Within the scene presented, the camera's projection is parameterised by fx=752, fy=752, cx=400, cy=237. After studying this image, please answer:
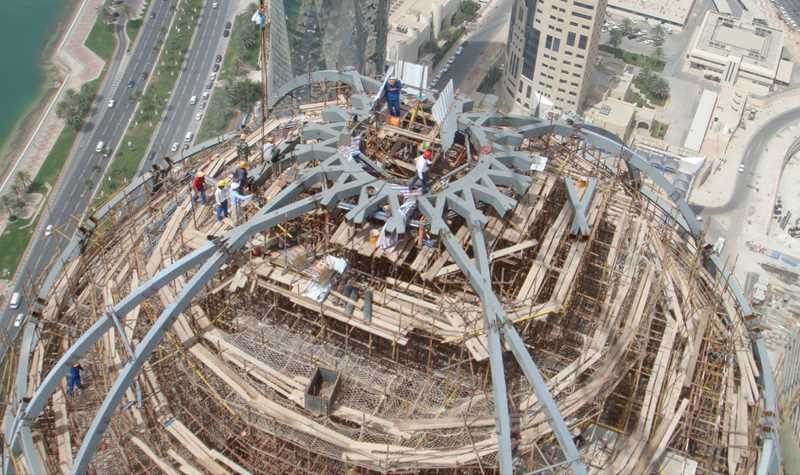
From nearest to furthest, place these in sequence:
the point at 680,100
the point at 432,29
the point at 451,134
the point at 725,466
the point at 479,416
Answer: the point at 479,416 < the point at 725,466 < the point at 451,134 < the point at 680,100 < the point at 432,29

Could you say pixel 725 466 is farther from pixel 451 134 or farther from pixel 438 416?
pixel 451 134

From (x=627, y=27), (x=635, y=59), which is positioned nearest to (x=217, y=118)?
(x=635, y=59)

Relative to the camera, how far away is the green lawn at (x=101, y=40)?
15438 centimetres

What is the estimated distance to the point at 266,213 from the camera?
153 ft

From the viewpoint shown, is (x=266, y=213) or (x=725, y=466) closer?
(x=725, y=466)

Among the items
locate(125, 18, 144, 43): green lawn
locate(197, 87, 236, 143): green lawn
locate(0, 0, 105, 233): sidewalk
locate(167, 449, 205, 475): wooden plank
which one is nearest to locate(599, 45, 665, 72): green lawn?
locate(197, 87, 236, 143): green lawn

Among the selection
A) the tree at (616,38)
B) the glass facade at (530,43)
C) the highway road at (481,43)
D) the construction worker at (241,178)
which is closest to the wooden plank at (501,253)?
the construction worker at (241,178)

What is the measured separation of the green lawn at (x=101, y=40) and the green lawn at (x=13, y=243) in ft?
169

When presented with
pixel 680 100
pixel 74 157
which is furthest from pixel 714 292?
pixel 74 157

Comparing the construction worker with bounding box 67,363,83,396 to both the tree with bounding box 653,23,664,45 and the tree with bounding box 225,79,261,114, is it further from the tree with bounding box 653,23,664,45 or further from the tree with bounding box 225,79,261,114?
the tree with bounding box 653,23,664,45

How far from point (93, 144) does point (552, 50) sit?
265 ft

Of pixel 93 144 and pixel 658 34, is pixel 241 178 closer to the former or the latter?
pixel 93 144

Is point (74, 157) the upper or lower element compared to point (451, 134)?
lower

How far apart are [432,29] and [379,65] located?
119 ft
